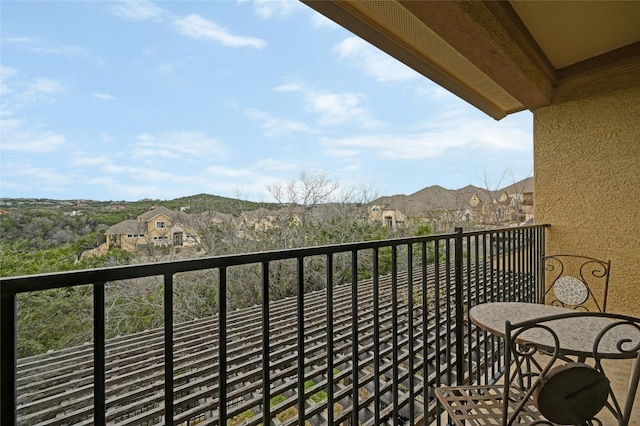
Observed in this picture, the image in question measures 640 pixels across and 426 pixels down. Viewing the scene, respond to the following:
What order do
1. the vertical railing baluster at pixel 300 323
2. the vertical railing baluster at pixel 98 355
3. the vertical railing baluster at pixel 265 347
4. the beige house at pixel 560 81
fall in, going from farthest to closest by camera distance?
the beige house at pixel 560 81, the vertical railing baluster at pixel 300 323, the vertical railing baluster at pixel 265 347, the vertical railing baluster at pixel 98 355

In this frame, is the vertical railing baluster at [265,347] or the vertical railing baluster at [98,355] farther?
the vertical railing baluster at [265,347]

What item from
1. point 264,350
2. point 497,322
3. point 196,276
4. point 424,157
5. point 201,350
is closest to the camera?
point 264,350

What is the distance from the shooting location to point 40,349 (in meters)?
3.86

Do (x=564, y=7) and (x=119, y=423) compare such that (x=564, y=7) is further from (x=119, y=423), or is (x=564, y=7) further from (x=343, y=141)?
(x=343, y=141)

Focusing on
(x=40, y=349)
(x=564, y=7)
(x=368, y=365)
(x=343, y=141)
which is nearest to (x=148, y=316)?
(x=40, y=349)

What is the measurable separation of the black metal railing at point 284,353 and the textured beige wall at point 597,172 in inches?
18.0

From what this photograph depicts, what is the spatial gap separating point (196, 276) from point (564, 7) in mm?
6397

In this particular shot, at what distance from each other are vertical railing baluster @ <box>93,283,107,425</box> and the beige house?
186 centimetres

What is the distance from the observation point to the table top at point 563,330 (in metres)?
1.11

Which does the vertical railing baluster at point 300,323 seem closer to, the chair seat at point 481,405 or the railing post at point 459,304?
the chair seat at point 481,405

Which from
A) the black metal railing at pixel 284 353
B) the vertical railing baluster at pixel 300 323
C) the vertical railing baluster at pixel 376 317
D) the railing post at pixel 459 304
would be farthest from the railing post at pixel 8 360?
the railing post at pixel 459 304

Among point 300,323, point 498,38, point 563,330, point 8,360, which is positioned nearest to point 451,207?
point 498,38

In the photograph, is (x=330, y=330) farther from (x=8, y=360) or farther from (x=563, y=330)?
(x=563, y=330)

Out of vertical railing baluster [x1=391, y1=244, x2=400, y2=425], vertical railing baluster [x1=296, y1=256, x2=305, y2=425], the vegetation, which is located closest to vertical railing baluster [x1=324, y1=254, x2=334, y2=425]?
vertical railing baluster [x1=296, y1=256, x2=305, y2=425]
